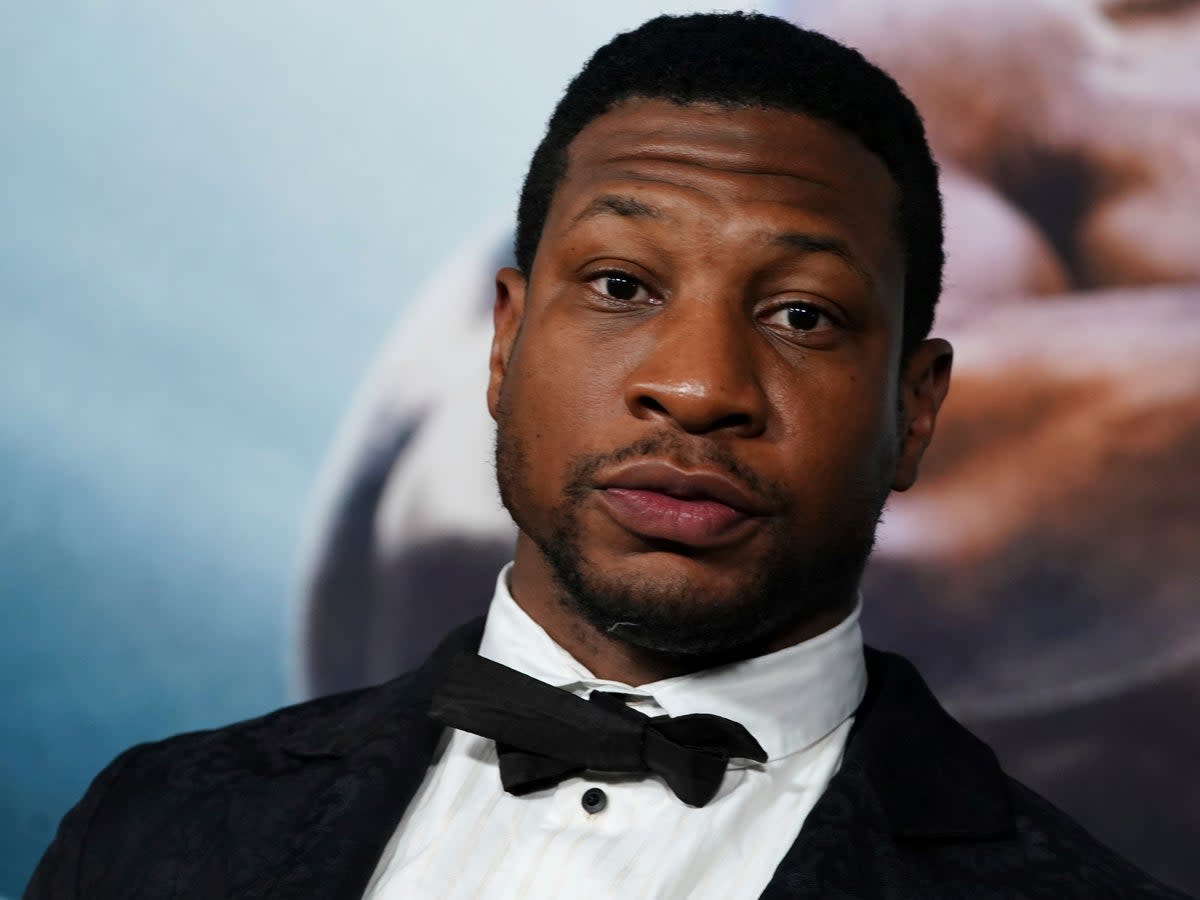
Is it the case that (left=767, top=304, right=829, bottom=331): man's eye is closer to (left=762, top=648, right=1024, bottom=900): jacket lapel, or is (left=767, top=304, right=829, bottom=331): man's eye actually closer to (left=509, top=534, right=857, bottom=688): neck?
(left=509, top=534, right=857, bottom=688): neck

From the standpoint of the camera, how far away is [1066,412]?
11.4 ft

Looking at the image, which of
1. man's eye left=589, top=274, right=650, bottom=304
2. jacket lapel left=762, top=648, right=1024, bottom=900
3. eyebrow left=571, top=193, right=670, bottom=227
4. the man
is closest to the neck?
the man

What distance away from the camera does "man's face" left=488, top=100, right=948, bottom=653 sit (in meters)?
2.28

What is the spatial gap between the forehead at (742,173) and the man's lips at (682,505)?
387 mm

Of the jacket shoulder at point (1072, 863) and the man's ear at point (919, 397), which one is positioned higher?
the man's ear at point (919, 397)

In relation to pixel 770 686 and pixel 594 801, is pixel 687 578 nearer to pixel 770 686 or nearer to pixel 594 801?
pixel 770 686

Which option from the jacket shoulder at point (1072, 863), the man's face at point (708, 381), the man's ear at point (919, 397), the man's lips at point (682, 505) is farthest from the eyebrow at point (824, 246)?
the jacket shoulder at point (1072, 863)

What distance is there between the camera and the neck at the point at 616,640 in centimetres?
245

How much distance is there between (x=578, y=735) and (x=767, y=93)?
1008 millimetres

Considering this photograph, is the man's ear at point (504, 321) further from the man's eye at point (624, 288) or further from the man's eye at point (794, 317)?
the man's eye at point (794, 317)

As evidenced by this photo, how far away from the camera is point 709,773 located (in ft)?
7.57

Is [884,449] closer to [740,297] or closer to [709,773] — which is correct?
[740,297]

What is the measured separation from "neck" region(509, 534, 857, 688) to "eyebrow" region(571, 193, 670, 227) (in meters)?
0.52

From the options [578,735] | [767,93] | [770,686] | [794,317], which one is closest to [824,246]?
[794,317]
